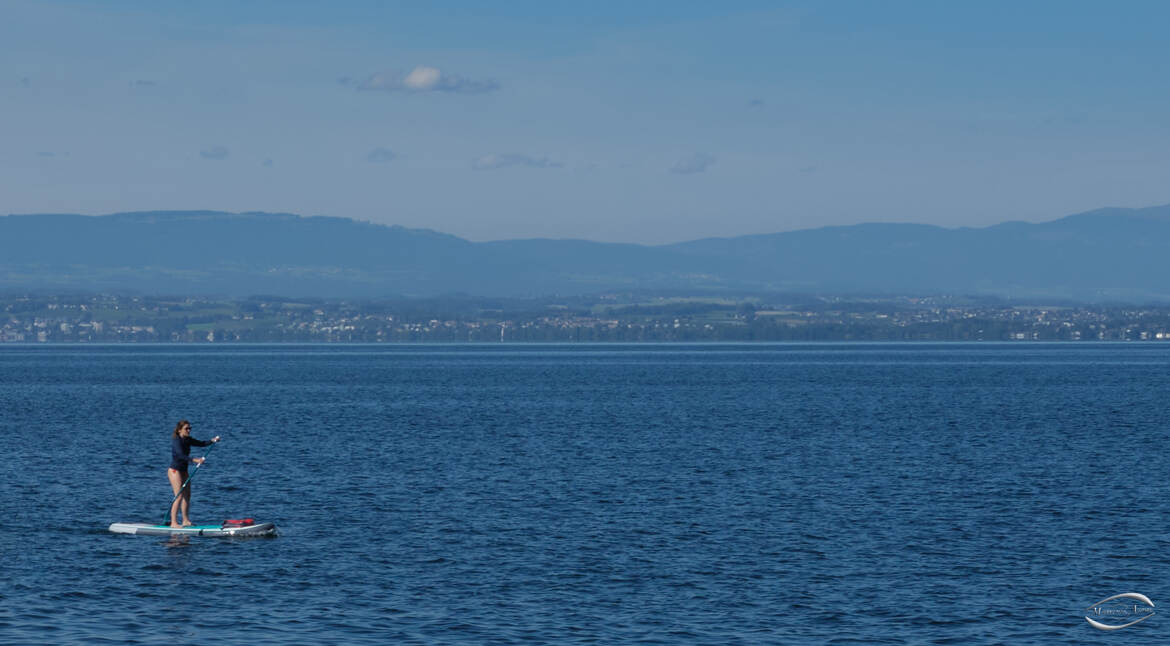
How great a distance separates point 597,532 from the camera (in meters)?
43.9

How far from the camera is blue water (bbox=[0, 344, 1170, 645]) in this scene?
3130cm

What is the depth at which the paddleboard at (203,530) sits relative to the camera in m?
42.3

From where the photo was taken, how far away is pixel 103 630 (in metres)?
30.2

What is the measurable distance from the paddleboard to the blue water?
53 cm

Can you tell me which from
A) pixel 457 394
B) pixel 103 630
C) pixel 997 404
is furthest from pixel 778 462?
pixel 457 394

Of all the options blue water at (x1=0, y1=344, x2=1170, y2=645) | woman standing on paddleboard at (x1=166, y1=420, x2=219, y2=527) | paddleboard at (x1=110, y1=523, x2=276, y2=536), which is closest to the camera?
blue water at (x1=0, y1=344, x2=1170, y2=645)

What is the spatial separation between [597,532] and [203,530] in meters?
11.4

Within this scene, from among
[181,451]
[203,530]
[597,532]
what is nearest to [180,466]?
[181,451]

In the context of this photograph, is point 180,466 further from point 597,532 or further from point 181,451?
point 597,532

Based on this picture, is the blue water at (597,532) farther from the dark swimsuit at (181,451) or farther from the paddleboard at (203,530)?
the dark swimsuit at (181,451)

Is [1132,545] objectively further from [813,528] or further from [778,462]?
[778,462]

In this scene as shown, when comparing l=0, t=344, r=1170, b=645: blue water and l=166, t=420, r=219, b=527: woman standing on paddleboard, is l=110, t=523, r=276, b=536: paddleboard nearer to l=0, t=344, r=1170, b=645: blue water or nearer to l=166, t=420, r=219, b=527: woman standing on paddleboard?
l=166, t=420, r=219, b=527: woman standing on paddleboard

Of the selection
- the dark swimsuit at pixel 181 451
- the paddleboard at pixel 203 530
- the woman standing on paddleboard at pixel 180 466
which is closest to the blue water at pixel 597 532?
the paddleboard at pixel 203 530

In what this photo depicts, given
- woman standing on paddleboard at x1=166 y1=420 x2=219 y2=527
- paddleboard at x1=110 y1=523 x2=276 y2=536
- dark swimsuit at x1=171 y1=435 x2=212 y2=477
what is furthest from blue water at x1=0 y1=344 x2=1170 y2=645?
dark swimsuit at x1=171 y1=435 x2=212 y2=477
